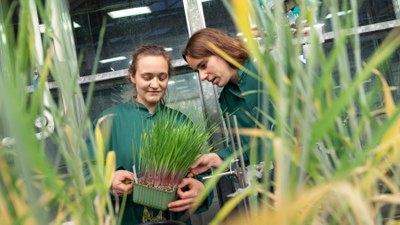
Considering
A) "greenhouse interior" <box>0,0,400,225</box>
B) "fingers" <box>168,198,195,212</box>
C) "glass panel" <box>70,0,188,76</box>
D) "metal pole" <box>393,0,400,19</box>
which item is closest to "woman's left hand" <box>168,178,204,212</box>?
"fingers" <box>168,198,195,212</box>

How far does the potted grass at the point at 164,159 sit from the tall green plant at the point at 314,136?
2.03ft

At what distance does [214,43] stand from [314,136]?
115cm

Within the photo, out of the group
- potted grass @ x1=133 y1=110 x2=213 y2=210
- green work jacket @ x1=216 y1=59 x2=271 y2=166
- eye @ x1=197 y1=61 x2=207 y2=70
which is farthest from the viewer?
eye @ x1=197 y1=61 x2=207 y2=70

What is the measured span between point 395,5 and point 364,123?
2.49 metres

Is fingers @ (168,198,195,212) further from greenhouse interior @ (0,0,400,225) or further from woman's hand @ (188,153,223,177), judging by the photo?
greenhouse interior @ (0,0,400,225)

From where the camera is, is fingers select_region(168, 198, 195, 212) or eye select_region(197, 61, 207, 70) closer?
fingers select_region(168, 198, 195, 212)

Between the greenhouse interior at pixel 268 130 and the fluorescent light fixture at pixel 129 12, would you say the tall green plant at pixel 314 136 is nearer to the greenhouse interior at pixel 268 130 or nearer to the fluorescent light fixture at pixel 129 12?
the greenhouse interior at pixel 268 130

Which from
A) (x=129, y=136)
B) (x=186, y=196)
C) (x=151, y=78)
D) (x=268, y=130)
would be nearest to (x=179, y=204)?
(x=186, y=196)

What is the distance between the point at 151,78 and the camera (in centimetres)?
139

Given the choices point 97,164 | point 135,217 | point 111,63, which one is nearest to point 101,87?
point 111,63

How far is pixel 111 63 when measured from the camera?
2.49m

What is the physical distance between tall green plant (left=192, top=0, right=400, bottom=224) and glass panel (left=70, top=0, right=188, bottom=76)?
2.19m

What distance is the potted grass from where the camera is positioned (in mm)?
919

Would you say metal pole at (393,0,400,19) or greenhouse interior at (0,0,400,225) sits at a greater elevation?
metal pole at (393,0,400,19)
